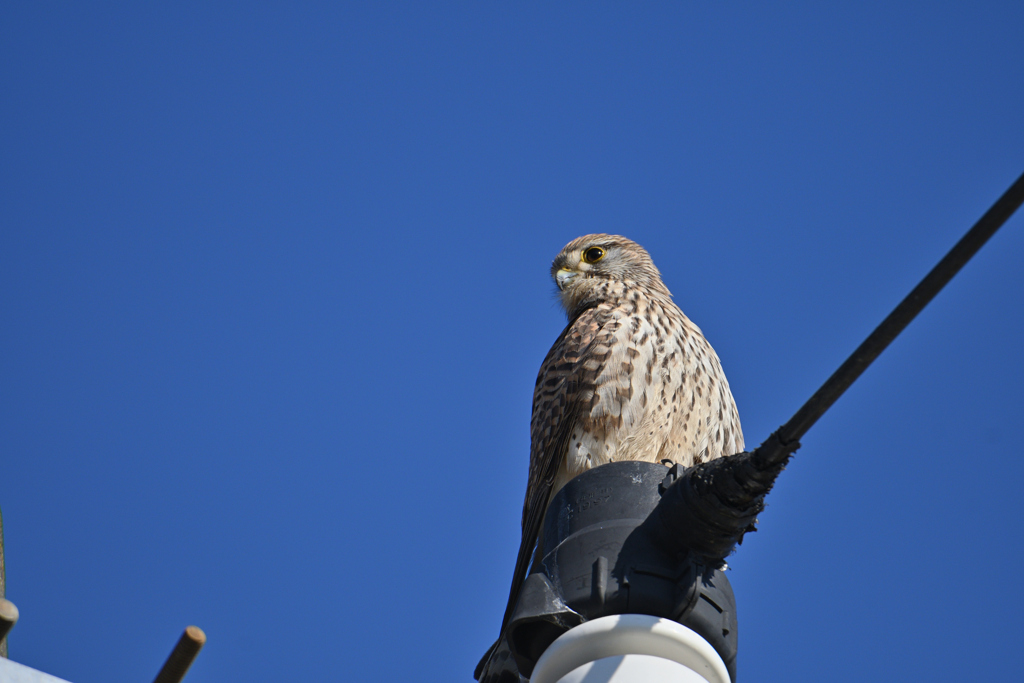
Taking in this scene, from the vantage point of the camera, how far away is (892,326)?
169cm

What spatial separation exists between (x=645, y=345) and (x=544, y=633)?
2.47 m

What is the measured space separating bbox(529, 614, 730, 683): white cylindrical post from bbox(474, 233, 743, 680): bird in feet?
5.44

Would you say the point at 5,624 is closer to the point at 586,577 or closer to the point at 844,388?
the point at 586,577

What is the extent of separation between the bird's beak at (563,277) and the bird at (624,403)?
130 centimetres

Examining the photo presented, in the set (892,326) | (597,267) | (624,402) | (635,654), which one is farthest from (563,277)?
(892,326)

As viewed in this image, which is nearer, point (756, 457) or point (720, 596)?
point (756, 457)

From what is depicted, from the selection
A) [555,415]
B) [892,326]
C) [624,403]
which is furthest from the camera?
[555,415]

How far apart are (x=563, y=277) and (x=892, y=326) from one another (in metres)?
4.93

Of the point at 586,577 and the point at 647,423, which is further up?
the point at 647,423

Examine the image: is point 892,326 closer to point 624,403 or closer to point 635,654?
point 635,654

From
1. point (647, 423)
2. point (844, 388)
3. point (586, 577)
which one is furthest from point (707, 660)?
point (647, 423)

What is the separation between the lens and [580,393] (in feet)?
14.8

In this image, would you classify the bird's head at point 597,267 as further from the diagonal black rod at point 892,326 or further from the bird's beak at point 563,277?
the diagonal black rod at point 892,326

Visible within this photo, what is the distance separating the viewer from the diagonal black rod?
154cm
